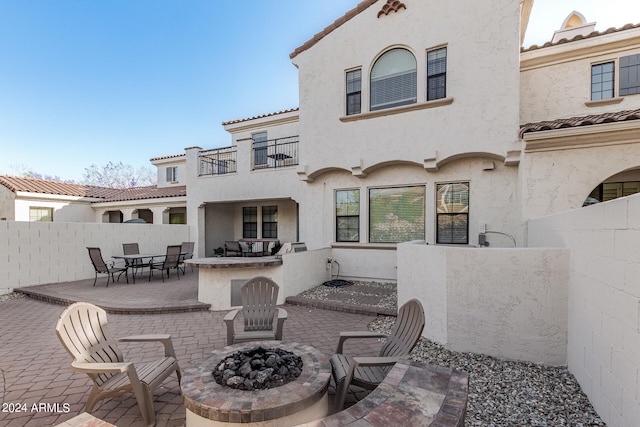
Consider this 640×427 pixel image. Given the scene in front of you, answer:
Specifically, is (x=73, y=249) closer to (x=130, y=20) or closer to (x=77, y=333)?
(x=77, y=333)

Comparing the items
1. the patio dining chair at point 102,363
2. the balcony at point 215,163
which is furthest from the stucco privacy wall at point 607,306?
the balcony at point 215,163

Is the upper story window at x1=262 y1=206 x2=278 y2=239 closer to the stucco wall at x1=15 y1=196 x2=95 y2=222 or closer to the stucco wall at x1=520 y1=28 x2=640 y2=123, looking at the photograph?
the stucco wall at x1=520 y1=28 x2=640 y2=123

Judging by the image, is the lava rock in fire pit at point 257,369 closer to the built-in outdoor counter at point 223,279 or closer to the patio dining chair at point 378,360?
the patio dining chair at point 378,360

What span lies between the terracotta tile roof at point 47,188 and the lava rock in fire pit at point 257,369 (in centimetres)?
1746

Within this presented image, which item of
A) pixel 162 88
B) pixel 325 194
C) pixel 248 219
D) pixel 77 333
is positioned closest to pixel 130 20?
pixel 162 88

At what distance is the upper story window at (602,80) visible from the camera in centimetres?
805

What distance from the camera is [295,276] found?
26.1 ft

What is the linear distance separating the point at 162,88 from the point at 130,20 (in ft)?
27.7

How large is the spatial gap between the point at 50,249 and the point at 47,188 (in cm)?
898

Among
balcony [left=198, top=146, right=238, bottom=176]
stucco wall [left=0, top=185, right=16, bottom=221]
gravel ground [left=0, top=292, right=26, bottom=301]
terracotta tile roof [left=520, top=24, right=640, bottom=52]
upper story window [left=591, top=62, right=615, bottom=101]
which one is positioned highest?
terracotta tile roof [left=520, top=24, right=640, bottom=52]

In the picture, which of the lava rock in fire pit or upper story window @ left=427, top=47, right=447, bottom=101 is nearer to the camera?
the lava rock in fire pit

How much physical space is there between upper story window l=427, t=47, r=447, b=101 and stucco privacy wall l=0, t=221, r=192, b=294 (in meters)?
12.6

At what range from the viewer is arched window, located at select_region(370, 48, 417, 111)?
866 cm

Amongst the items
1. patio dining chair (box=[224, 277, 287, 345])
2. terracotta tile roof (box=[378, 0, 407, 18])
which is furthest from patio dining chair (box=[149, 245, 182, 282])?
terracotta tile roof (box=[378, 0, 407, 18])
